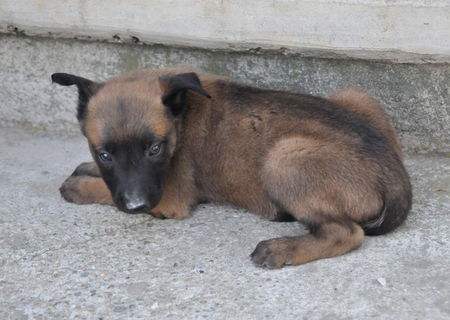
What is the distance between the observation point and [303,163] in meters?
4.34

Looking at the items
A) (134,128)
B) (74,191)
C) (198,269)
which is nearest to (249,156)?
(134,128)

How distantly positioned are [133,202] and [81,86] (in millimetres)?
883

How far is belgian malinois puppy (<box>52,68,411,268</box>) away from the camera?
4.25 metres

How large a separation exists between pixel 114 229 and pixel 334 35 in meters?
2.11

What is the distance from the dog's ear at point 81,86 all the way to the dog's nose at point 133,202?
0.70 meters

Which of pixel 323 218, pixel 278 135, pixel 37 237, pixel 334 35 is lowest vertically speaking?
pixel 37 237

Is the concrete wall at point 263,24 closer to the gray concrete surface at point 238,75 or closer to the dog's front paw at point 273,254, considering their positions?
the gray concrete surface at point 238,75

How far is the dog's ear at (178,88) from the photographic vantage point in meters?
4.43

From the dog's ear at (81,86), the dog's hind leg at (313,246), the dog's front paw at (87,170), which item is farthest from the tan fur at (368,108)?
the dog's front paw at (87,170)

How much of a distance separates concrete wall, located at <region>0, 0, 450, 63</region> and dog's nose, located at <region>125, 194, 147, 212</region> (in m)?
1.66

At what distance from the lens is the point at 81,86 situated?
15.2ft

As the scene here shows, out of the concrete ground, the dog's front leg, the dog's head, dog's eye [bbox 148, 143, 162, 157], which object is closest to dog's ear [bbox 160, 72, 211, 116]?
the dog's head

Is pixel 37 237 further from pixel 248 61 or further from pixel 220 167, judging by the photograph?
pixel 248 61

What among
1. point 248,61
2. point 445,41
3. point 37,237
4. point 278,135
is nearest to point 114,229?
point 37,237
